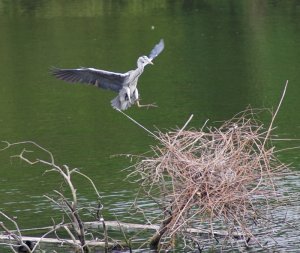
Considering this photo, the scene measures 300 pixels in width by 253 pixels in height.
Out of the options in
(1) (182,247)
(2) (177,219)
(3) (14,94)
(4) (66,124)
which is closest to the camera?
(2) (177,219)

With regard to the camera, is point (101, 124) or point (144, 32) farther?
point (144, 32)

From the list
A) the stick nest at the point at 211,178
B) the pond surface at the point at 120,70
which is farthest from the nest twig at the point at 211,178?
the pond surface at the point at 120,70

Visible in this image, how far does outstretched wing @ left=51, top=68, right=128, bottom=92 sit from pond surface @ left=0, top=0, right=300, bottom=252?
6.83 ft

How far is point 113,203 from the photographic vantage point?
16766mm

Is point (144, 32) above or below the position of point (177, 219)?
below

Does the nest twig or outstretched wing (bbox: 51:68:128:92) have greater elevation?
outstretched wing (bbox: 51:68:128:92)

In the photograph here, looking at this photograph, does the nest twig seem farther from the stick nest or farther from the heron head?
the heron head

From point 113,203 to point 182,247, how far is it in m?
3.10

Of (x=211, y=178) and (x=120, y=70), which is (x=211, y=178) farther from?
(x=120, y=70)

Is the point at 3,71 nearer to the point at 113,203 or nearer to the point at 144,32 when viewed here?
the point at 144,32

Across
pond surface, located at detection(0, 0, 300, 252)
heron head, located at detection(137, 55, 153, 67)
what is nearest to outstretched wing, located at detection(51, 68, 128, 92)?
heron head, located at detection(137, 55, 153, 67)

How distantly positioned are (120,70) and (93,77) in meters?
16.3

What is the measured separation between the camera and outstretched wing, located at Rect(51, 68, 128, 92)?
602 inches

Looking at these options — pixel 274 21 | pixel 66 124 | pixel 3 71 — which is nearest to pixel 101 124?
pixel 66 124
